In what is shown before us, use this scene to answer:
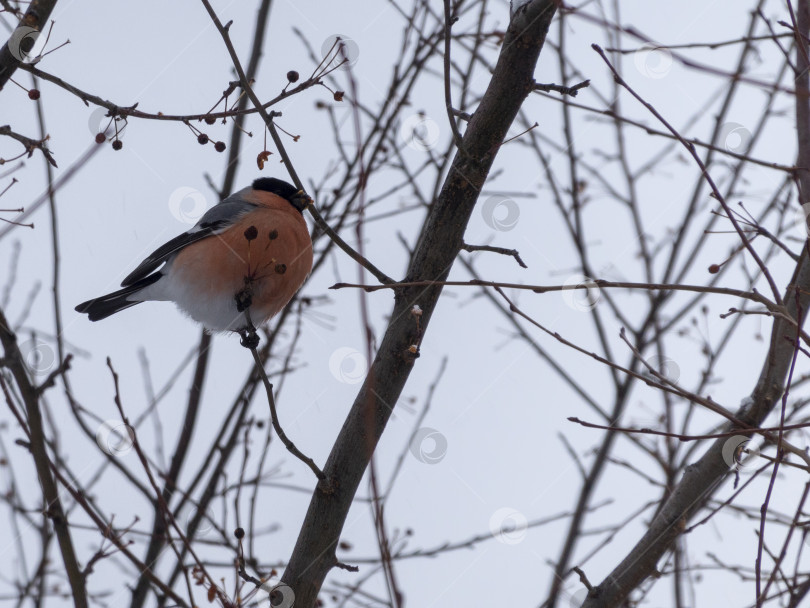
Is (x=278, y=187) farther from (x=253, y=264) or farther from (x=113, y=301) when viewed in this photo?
(x=113, y=301)

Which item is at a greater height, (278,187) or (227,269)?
(278,187)

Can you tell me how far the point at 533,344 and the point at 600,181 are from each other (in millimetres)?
1075

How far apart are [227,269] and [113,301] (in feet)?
2.68

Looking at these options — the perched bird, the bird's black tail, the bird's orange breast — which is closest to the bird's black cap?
the perched bird

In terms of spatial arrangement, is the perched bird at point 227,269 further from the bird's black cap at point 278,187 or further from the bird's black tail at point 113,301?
the bird's black cap at point 278,187

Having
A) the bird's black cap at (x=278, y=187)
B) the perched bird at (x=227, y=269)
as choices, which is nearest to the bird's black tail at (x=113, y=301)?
the perched bird at (x=227, y=269)

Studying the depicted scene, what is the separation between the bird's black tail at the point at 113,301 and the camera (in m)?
4.07

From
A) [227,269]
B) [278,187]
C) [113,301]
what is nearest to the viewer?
[227,269]

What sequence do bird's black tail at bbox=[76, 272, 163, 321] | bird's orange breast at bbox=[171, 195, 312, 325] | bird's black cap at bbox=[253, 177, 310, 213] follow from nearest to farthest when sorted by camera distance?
1. bird's orange breast at bbox=[171, 195, 312, 325]
2. bird's black tail at bbox=[76, 272, 163, 321]
3. bird's black cap at bbox=[253, 177, 310, 213]

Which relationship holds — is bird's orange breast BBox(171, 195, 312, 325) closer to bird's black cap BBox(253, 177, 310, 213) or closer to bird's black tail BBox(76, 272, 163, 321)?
bird's black tail BBox(76, 272, 163, 321)

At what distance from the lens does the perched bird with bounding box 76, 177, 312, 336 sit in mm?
3660

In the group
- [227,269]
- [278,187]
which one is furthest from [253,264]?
[278,187]

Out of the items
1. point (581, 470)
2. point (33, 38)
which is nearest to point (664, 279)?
point (581, 470)

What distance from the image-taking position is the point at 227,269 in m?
3.67
